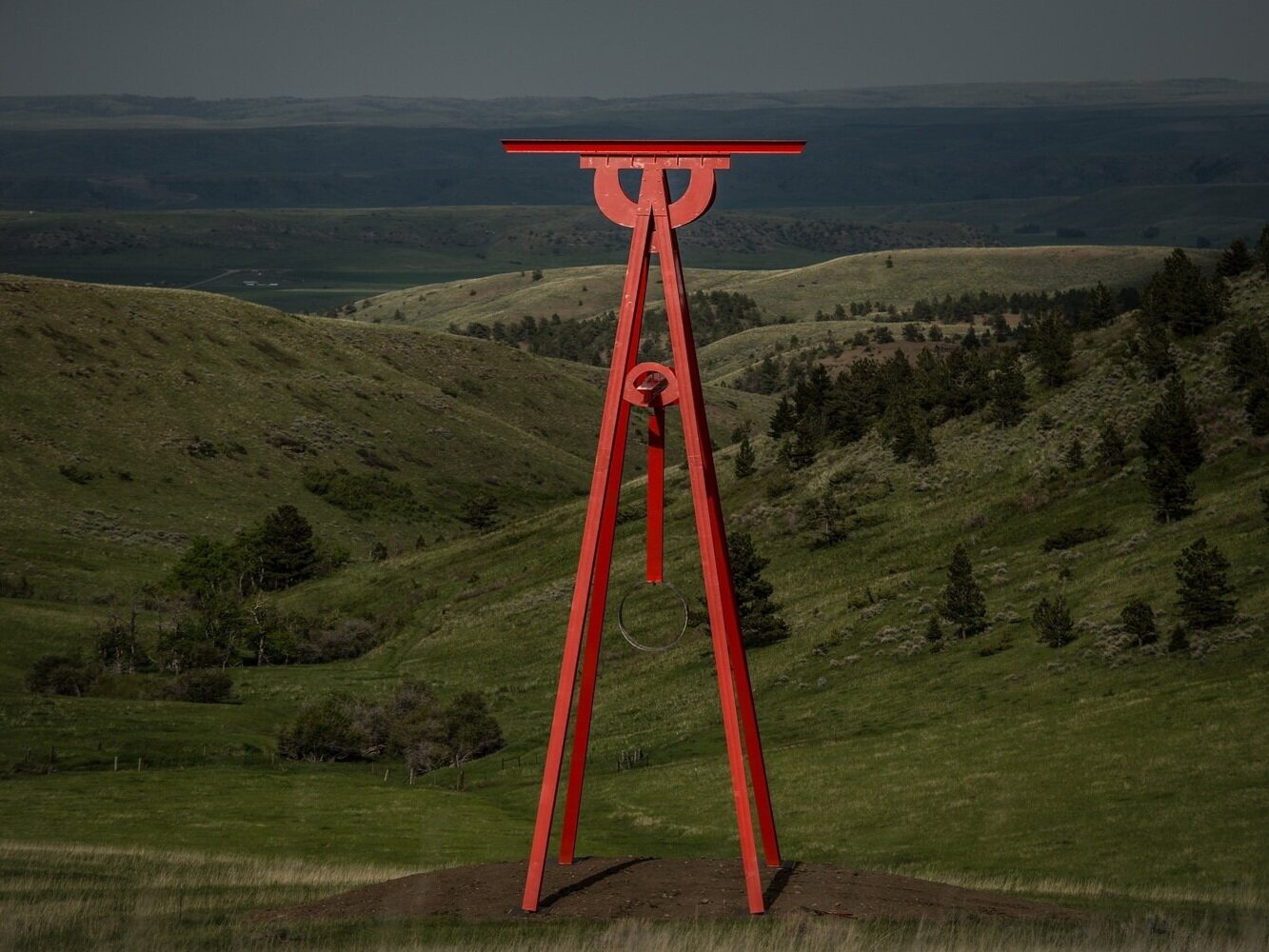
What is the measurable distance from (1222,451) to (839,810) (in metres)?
41.8

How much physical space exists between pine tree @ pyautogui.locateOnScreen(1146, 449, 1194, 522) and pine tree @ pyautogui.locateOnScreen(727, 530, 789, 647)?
19092 millimetres

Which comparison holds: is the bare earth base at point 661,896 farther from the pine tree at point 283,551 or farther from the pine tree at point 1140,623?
the pine tree at point 283,551

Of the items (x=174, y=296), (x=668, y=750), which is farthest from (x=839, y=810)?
(x=174, y=296)

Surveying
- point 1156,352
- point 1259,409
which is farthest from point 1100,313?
point 1259,409

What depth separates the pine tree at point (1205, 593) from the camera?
56.3 m

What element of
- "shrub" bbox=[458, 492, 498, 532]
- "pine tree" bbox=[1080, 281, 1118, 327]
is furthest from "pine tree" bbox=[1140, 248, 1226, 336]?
"shrub" bbox=[458, 492, 498, 532]

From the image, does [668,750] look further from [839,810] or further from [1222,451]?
[1222,451]

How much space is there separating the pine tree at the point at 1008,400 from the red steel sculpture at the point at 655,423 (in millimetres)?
82347

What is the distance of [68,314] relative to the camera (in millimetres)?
164625

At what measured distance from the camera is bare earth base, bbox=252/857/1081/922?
64.8 ft

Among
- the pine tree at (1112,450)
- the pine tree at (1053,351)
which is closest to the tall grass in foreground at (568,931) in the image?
the pine tree at (1112,450)

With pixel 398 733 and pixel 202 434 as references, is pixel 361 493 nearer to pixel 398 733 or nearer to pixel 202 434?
pixel 202 434

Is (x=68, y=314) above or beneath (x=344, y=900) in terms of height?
above

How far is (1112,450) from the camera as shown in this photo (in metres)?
85.8
